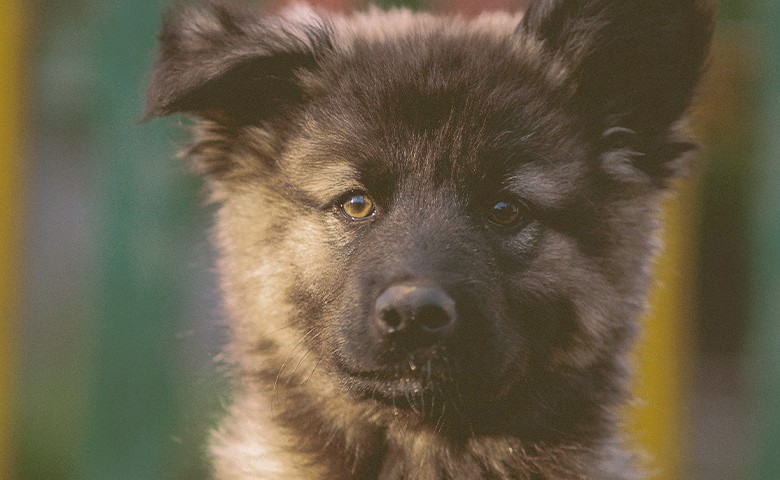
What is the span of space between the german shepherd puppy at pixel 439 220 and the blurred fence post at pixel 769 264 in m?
1.12

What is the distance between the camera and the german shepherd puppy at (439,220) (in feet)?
8.83

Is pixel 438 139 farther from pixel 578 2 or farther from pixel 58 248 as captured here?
pixel 58 248

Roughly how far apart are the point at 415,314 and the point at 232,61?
3.00ft

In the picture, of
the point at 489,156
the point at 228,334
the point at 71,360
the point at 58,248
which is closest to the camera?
the point at 489,156

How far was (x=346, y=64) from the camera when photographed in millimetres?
3113

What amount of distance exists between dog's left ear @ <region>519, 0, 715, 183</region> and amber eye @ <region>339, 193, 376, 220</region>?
73 centimetres

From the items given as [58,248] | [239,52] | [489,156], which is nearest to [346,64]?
[239,52]

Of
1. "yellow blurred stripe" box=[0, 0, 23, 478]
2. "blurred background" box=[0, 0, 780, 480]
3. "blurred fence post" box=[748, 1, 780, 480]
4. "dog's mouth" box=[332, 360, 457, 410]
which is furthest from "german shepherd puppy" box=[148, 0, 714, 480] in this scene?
"yellow blurred stripe" box=[0, 0, 23, 478]

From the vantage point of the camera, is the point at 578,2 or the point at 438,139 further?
the point at 578,2

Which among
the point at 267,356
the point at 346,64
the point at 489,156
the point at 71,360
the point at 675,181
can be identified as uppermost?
the point at 346,64

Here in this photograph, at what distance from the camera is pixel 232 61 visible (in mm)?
2787

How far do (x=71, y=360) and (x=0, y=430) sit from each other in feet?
4.83

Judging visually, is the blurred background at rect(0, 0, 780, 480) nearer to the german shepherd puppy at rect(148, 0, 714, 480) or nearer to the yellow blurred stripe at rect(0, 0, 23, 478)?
the yellow blurred stripe at rect(0, 0, 23, 478)

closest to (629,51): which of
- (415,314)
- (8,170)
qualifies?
(415,314)
